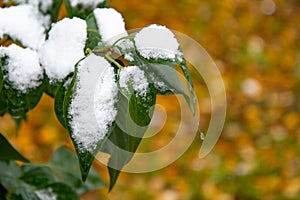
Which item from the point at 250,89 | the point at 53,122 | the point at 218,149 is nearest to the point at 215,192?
the point at 218,149

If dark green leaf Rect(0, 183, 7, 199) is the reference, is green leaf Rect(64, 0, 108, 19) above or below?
above

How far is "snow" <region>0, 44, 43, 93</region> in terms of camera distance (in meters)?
0.50

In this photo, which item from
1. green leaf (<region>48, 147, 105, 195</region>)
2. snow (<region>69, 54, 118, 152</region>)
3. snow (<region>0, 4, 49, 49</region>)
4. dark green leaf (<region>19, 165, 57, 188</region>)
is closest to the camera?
snow (<region>69, 54, 118, 152</region>)

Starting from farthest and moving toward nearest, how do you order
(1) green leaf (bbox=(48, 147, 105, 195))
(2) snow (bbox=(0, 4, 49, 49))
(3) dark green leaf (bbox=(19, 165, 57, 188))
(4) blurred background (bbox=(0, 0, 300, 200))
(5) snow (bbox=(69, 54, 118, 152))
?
(4) blurred background (bbox=(0, 0, 300, 200))
(1) green leaf (bbox=(48, 147, 105, 195))
(3) dark green leaf (bbox=(19, 165, 57, 188))
(2) snow (bbox=(0, 4, 49, 49))
(5) snow (bbox=(69, 54, 118, 152))

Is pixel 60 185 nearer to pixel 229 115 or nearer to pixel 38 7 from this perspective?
pixel 38 7

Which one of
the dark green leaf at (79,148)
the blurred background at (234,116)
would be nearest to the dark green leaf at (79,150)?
the dark green leaf at (79,148)

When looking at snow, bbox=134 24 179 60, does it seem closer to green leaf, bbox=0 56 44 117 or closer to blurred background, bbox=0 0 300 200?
green leaf, bbox=0 56 44 117

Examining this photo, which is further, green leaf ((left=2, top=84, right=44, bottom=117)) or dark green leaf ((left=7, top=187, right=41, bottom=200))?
dark green leaf ((left=7, top=187, right=41, bottom=200))

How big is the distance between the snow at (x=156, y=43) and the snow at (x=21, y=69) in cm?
11

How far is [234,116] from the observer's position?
135 inches

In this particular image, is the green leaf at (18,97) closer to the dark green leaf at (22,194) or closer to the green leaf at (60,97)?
the green leaf at (60,97)

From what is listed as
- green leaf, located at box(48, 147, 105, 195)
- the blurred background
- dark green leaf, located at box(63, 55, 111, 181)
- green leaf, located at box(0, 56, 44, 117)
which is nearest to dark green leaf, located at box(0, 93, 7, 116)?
green leaf, located at box(0, 56, 44, 117)

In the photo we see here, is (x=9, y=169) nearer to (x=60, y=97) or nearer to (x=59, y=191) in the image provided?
(x=59, y=191)

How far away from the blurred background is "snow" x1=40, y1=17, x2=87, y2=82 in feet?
6.22
